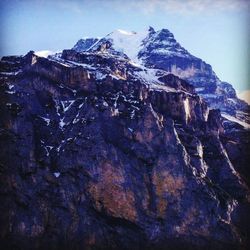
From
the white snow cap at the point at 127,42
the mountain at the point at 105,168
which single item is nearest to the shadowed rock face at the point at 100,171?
the mountain at the point at 105,168

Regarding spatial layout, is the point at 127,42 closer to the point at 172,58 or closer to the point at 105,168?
the point at 172,58

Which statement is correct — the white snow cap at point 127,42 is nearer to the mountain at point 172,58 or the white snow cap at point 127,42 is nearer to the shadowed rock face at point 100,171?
the mountain at point 172,58

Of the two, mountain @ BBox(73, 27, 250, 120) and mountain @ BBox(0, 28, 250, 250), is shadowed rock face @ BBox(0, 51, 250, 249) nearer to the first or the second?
mountain @ BBox(0, 28, 250, 250)

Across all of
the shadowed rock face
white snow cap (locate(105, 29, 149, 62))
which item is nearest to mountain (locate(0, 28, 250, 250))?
the shadowed rock face

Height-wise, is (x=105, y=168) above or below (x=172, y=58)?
below

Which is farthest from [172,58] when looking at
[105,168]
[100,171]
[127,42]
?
[100,171]

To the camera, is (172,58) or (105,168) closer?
(105,168)

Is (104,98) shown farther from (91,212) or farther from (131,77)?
(91,212)
